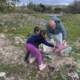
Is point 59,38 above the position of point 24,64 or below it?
above

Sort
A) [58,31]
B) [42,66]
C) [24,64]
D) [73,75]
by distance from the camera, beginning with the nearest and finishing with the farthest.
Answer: [73,75] → [42,66] → [24,64] → [58,31]

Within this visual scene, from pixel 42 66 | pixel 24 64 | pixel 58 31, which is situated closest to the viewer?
pixel 42 66

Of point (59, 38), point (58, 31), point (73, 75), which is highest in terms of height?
point (58, 31)

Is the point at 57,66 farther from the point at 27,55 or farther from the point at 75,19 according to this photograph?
the point at 75,19

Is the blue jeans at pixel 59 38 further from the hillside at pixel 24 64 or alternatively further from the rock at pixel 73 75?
the rock at pixel 73 75

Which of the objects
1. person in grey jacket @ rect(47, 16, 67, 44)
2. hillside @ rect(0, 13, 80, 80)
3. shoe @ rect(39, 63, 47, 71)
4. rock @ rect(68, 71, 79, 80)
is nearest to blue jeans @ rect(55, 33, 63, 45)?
person in grey jacket @ rect(47, 16, 67, 44)

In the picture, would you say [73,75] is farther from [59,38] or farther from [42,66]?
[59,38]

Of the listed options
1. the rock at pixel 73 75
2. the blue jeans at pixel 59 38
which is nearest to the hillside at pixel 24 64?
the rock at pixel 73 75

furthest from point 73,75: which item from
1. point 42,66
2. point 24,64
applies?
point 24,64

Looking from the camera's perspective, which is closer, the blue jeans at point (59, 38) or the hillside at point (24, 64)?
the hillside at point (24, 64)

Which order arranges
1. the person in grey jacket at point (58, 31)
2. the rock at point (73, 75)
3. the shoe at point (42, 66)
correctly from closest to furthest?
the rock at point (73, 75), the shoe at point (42, 66), the person in grey jacket at point (58, 31)

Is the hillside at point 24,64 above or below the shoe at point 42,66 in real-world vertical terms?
below

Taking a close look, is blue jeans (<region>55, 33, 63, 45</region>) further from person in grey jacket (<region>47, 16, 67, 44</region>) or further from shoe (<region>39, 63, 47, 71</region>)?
shoe (<region>39, 63, 47, 71</region>)

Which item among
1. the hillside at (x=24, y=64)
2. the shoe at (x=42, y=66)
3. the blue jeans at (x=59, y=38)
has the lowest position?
the hillside at (x=24, y=64)
